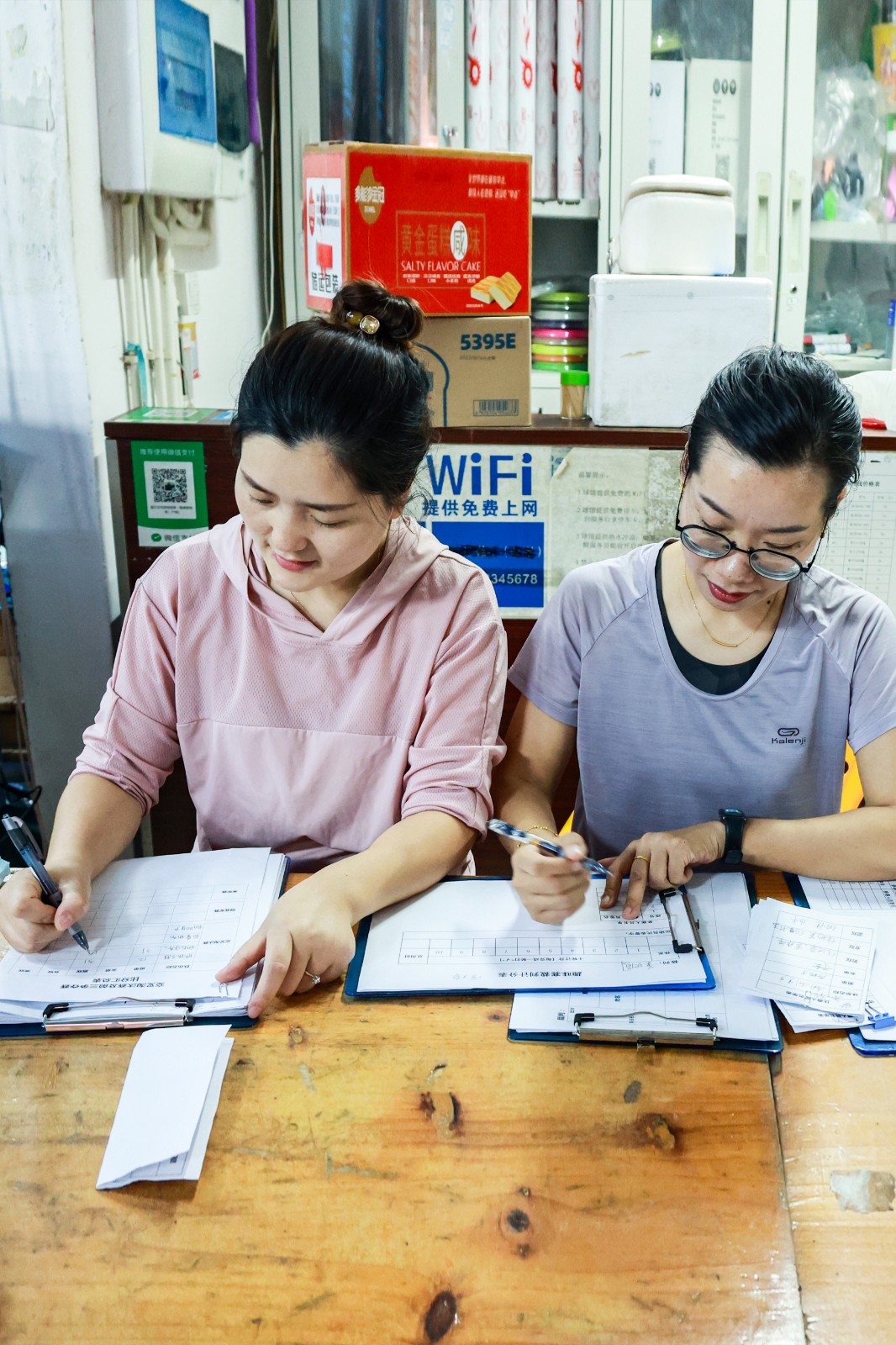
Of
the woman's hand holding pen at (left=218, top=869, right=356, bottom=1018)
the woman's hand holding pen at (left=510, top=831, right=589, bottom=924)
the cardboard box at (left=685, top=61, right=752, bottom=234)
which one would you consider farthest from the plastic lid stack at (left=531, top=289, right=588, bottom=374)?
the woman's hand holding pen at (left=218, top=869, right=356, bottom=1018)

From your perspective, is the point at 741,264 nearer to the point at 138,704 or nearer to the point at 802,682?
the point at 802,682

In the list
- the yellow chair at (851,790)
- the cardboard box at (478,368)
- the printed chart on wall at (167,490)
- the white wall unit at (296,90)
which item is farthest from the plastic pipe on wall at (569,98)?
the yellow chair at (851,790)

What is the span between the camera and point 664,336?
1.73 metres

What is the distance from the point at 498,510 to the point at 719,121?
1685 mm

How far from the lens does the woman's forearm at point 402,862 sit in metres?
1.05

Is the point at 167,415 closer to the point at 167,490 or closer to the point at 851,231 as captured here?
the point at 167,490

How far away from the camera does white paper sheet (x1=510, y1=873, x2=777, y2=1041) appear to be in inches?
35.2

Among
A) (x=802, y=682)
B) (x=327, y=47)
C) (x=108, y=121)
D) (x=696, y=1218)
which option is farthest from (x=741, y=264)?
(x=696, y=1218)

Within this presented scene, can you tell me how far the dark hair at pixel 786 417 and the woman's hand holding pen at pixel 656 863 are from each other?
Answer: 37 centimetres

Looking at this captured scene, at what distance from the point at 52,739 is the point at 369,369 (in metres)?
1.12

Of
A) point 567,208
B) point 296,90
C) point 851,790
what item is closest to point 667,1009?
point 851,790

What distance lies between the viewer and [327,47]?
2.72 metres

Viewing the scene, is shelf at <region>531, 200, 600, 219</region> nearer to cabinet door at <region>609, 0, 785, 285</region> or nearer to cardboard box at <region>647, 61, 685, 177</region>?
cabinet door at <region>609, 0, 785, 285</region>

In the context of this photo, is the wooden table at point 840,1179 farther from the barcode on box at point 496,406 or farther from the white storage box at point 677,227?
the white storage box at point 677,227
